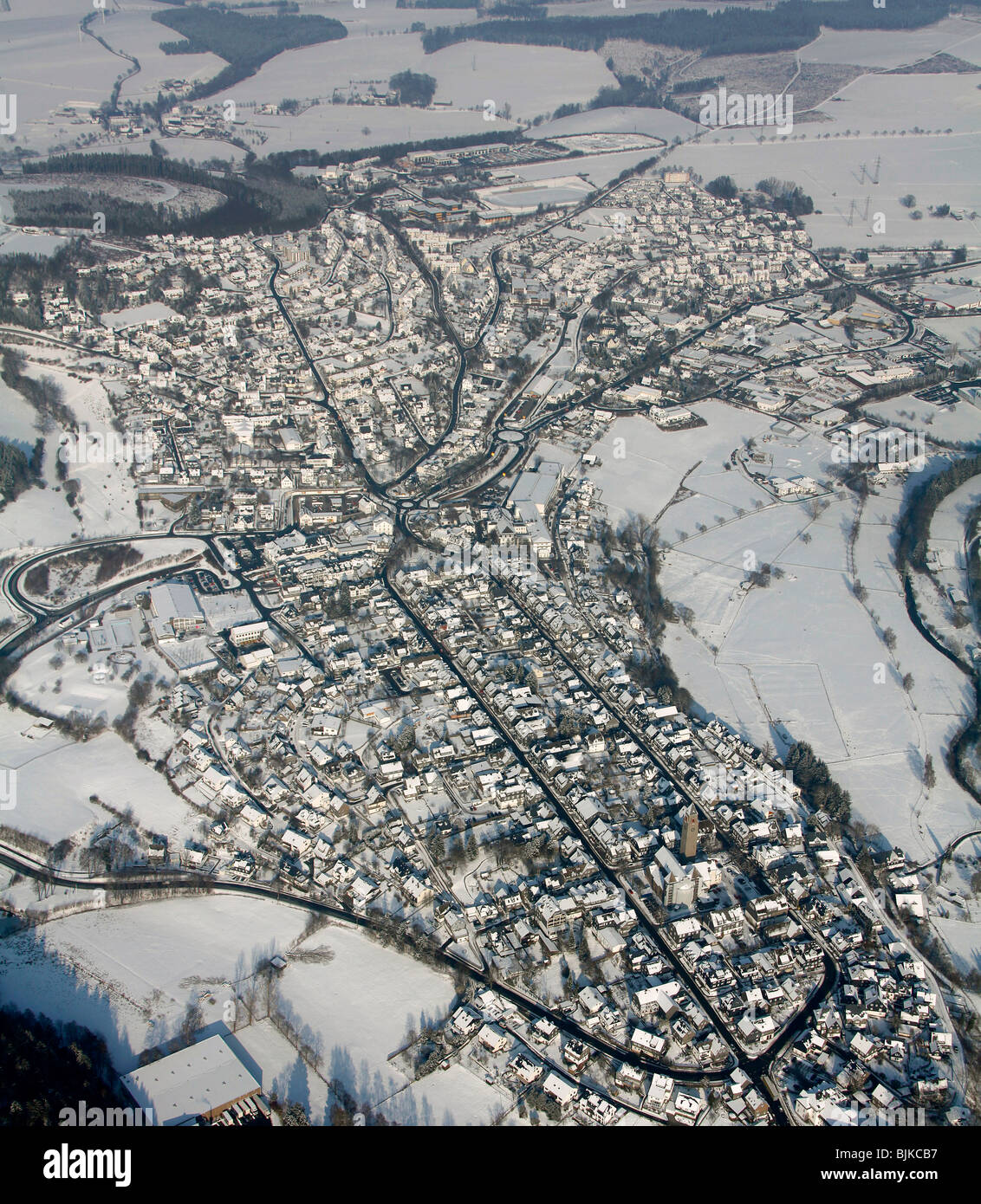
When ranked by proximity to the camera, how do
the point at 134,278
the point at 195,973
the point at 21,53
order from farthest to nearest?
the point at 21,53
the point at 134,278
the point at 195,973

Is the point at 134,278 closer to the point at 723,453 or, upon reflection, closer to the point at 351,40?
the point at 723,453

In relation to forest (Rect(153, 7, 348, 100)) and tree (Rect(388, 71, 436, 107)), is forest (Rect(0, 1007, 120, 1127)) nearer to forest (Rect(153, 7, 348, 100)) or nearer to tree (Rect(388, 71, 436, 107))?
tree (Rect(388, 71, 436, 107))

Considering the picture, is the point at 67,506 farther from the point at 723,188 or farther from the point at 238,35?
the point at 238,35

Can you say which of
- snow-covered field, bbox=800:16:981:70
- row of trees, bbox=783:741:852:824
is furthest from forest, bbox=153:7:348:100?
row of trees, bbox=783:741:852:824

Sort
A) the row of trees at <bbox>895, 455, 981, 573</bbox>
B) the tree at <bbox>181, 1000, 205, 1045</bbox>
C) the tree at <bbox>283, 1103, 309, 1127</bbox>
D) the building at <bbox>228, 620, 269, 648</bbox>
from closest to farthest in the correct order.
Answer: the tree at <bbox>283, 1103, 309, 1127</bbox> → the tree at <bbox>181, 1000, 205, 1045</bbox> → the building at <bbox>228, 620, 269, 648</bbox> → the row of trees at <bbox>895, 455, 981, 573</bbox>

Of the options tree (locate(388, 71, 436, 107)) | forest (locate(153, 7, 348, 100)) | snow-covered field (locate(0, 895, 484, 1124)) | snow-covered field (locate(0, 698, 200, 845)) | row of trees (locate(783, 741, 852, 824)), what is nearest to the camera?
snow-covered field (locate(0, 895, 484, 1124))

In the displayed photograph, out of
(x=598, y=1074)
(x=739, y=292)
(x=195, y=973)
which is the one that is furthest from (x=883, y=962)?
(x=739, y=292)

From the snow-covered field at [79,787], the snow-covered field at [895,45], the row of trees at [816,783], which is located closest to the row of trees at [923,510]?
the row of trees at [816,783]

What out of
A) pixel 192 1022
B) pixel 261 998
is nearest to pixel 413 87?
pixel 261 998

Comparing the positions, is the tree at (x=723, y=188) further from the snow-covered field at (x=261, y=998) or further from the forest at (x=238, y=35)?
the snow-covered field at (x=261, y=998)
